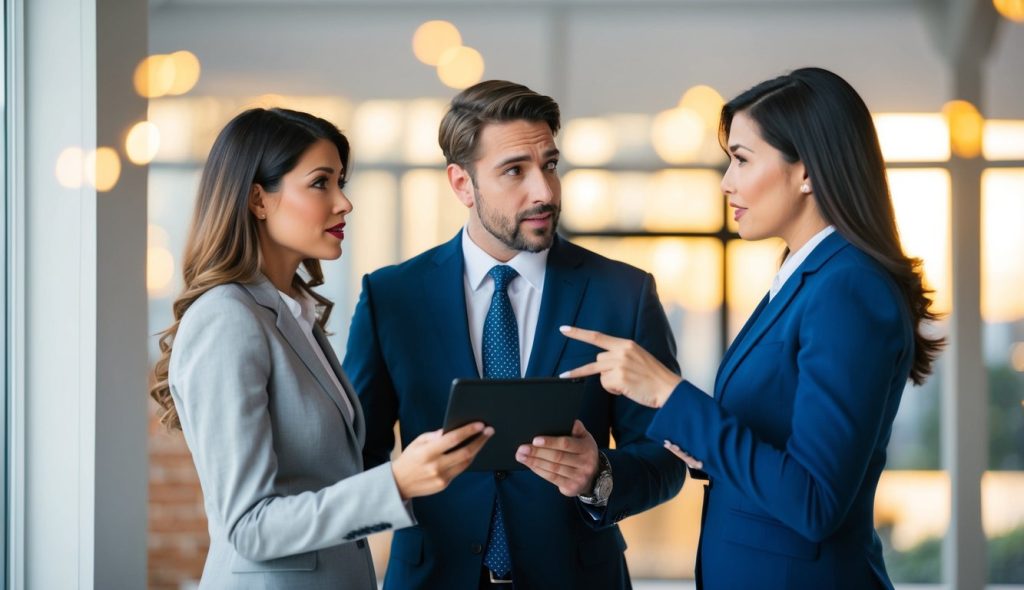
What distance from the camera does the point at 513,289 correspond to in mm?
2186

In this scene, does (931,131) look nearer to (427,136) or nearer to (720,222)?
(720,222)

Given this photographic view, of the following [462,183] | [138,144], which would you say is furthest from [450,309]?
[138,144]

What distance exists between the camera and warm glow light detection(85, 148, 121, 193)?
3.14 m

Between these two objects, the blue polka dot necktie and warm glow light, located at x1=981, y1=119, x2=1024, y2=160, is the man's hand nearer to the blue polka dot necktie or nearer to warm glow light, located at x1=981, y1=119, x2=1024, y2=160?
the blue polka dot necktie

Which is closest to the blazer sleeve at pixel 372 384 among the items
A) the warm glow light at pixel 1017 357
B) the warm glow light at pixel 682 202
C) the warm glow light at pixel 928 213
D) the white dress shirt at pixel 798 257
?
the white dress shirt at pixel 798 257

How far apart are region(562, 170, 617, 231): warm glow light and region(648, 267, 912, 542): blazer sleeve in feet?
13.7

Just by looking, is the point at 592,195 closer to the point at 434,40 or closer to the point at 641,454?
the point at 434,40

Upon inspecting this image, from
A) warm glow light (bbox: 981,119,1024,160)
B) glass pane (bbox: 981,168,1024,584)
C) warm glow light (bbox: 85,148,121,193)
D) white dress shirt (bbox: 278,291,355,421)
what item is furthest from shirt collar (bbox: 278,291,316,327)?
warm glow light (bbox: 981,119,1024,160)

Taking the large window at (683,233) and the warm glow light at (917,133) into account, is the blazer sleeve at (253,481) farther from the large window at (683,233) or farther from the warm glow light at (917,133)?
the warm glow light at (917,133)

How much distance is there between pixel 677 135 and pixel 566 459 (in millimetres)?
4223

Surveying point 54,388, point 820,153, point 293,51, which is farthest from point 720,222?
point 820,153

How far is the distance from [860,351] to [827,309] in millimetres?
85

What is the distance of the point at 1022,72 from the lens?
5.67m

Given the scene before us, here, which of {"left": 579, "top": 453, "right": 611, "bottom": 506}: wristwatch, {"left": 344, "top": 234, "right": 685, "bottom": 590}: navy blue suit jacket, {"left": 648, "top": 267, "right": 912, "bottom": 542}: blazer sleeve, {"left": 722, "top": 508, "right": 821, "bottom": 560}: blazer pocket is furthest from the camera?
{"left": 344, "top": 234, "right": 685, "bottom": 590}: navy blue suit jacket
